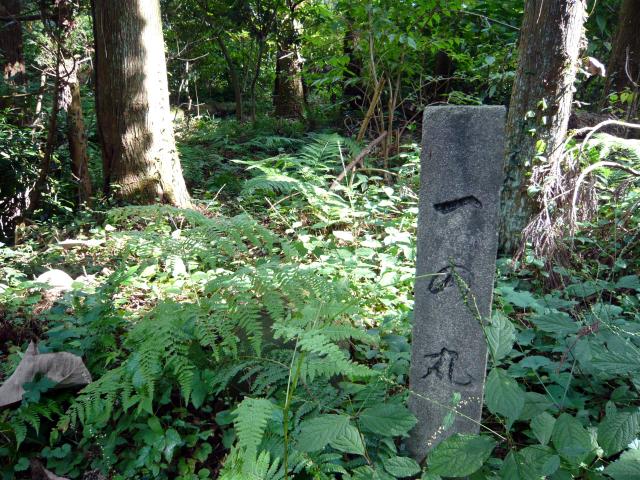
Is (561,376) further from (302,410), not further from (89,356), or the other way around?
(89,356)

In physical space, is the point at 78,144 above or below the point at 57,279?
above

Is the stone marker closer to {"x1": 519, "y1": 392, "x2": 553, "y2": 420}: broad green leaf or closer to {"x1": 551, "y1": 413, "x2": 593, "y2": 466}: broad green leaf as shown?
{"x1": 519, "y1": 392, "x2": 553, "y2": 420}: broad green leaf

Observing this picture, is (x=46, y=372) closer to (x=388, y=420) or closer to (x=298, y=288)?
(x=298, y=288)

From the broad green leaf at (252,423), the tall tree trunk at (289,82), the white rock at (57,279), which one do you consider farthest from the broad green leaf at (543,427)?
the tall tree trunk at (289,82)

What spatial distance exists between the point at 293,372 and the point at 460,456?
0.81 meters

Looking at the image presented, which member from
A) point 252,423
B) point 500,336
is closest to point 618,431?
point 500,336

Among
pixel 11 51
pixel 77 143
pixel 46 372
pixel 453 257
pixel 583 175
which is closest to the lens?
pixel 453 257

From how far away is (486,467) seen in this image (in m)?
1.72

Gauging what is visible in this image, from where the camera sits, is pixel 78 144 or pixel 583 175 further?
pixel 78 144

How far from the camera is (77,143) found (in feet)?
18.7

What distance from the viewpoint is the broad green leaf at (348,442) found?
159 cm

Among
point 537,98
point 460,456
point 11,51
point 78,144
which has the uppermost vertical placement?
point 11,51

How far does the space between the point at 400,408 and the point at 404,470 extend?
252 millimetres

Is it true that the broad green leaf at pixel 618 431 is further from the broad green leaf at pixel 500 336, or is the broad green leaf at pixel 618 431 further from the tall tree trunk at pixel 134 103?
the tall tree trunk at pixel 134 103
